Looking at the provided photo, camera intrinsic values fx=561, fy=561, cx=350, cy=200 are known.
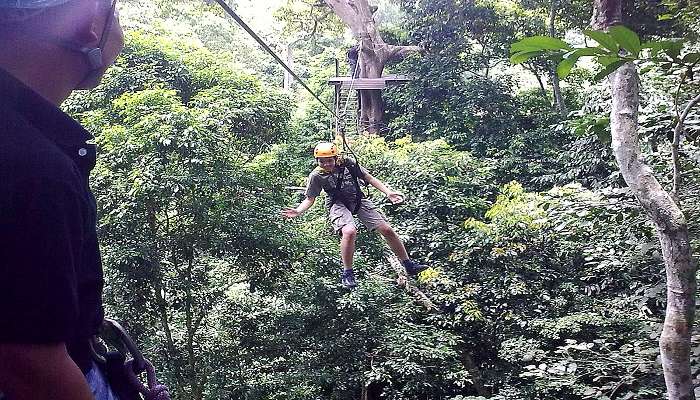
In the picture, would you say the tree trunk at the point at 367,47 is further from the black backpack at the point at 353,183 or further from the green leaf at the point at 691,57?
the green leaf at the point at 691,57

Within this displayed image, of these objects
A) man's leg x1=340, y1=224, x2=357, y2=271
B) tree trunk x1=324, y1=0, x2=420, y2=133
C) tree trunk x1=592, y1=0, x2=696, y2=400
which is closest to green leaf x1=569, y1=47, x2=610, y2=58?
tree trunk x1=592, y1=0, x2=696, y2=400

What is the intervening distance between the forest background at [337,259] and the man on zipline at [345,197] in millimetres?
610

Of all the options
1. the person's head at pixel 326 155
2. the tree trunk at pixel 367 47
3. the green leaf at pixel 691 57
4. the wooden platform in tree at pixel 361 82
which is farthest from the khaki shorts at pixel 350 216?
the tree trunk at pixel 367 47

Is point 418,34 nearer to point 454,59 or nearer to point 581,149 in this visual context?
point 454,59

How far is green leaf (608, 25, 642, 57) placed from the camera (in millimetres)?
726

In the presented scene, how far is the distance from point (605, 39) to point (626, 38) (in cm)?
3

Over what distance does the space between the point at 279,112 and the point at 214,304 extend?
5.98ft

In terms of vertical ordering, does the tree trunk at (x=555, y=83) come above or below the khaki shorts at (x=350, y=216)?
above

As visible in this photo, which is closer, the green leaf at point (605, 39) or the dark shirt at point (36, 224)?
the dark shirt at point (36, 224)

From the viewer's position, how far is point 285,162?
480cm

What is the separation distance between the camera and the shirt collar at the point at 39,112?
521 millimetres

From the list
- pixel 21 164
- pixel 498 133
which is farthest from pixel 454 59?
pixel 21 164

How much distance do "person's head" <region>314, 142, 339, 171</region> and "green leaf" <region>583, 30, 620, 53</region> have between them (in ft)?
9.75

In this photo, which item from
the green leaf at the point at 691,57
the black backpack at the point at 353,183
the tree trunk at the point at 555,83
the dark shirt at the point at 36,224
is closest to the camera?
the dark shirt at the point at 36,224
